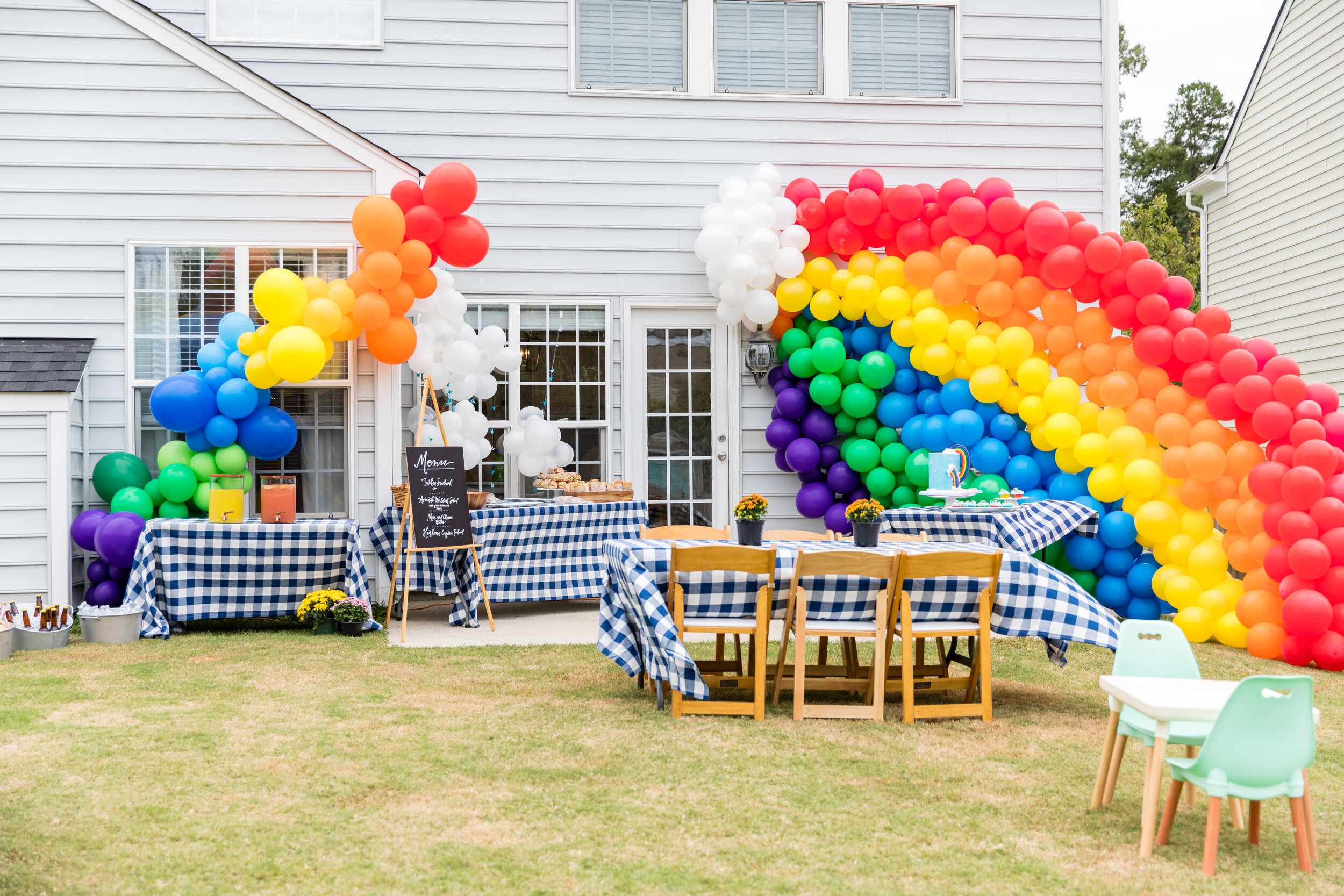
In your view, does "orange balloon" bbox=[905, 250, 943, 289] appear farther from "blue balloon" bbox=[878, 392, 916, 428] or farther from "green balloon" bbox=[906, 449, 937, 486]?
"green balloon" bbox=[906, 449, 937, 486]

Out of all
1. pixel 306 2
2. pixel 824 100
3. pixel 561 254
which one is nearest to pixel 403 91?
pixel 306 2

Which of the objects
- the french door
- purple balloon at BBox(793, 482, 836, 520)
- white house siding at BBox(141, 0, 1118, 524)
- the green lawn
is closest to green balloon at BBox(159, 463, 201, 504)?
the green lawn

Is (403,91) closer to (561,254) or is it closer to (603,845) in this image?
(561,254)

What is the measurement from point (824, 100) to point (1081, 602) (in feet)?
17.6

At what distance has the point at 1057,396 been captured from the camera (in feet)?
23.7

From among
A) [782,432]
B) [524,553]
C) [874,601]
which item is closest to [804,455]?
[782,432]

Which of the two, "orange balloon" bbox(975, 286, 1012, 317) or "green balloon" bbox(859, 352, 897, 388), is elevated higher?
"orange balloon" bbox(975, 286, 1012, 317)

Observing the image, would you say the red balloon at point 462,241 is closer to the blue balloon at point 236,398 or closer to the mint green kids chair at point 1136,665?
the blue balloon at point 236,398

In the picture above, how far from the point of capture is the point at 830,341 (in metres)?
8.16

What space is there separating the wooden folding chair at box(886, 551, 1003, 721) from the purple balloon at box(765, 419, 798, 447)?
3545 mm

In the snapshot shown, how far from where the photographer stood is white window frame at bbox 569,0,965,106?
870cm

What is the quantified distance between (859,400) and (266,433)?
4062 mm

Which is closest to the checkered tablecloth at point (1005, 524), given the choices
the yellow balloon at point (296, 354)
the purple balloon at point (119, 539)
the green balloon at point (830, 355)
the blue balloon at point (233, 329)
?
the green balloon at point (830, 355)

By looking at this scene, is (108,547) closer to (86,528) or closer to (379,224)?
(86,528)
